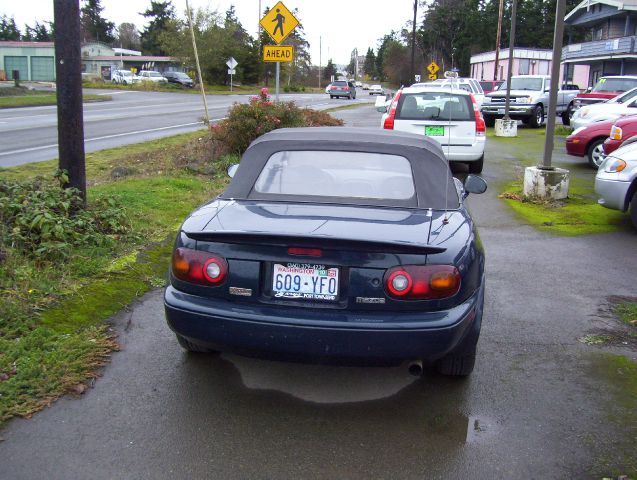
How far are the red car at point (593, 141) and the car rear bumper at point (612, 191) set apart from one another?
5.28 m

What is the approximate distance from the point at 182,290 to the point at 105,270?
2296mm

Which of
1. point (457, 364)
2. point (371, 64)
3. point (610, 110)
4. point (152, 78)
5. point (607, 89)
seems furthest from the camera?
point (371, 64)

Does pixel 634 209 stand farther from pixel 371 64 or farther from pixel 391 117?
pixel 371 64

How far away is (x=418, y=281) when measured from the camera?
3.41 metres

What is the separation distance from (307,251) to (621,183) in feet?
20.4

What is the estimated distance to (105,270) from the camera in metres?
5.76

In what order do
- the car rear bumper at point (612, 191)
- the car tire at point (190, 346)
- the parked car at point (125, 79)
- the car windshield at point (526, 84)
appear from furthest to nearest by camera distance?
1. the parked car at point (125, 79)
2. the car windshield at point (526, 84)
3. the car rear bumper at point (612, 191)
4. the car tire at point (190, 346)

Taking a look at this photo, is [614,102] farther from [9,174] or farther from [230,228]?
[230,228]

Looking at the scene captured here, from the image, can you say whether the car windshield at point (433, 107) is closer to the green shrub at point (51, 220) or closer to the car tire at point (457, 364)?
the green shrub at point (51, 220)

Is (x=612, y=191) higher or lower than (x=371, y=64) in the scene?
lower

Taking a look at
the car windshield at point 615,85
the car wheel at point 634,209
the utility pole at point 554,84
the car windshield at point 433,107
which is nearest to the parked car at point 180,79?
the car windshield at point 615,85

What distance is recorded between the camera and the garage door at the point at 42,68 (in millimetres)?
67938

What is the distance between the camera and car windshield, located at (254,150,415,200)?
4.33 m

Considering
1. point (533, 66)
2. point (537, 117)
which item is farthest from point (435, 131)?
point (533, 66)
